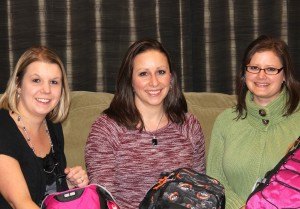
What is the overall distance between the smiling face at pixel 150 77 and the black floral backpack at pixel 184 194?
0.48 metres

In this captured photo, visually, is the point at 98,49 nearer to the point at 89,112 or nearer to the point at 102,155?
the point at 89,112

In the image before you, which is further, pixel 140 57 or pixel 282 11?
pixel 282 11

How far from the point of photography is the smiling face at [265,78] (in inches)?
86.5

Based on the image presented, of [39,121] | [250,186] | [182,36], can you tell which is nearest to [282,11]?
[182,36]

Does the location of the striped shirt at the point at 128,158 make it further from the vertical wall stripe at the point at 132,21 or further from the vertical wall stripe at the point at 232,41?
the vertical wall stripe at the point at 232,41

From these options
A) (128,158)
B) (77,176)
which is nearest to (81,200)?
(77,176)

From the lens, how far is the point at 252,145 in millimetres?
2260

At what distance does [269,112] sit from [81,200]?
97 centimetres

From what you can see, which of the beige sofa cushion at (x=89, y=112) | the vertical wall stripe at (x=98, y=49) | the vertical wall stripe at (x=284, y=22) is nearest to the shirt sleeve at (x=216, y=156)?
the beige sofa cushion at (x=89, y=112)

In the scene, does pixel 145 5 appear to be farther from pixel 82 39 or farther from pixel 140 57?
pixel 140 57

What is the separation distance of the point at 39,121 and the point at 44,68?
24 cm

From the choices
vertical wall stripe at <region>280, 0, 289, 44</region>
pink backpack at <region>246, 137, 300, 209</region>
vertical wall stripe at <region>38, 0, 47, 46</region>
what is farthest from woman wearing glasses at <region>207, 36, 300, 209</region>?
vertical wall stripe at <region>38, 0, 47, 46</region>

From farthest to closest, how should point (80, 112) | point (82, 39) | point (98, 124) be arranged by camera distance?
point (82, 39) → point (80, 112) → point (98, 124)

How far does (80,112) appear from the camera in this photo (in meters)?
2.52
